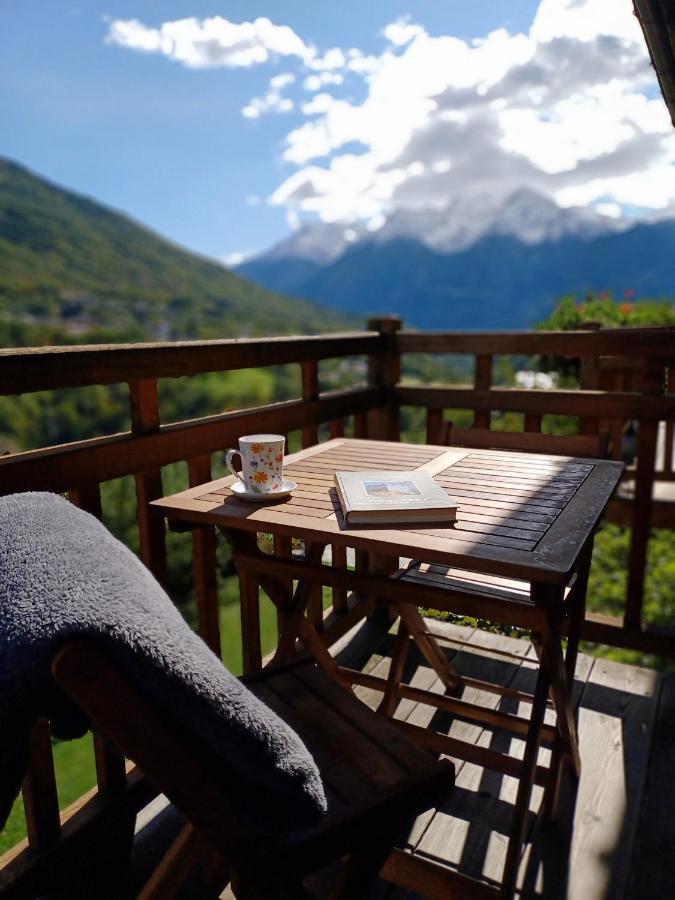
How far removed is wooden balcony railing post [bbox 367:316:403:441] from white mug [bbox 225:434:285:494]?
1.44 metres

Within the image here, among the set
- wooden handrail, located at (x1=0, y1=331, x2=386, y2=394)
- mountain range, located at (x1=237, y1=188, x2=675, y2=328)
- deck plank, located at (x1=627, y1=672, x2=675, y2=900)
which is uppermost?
mountain range, located at (x1=237, y1=188, x2=675, y2=328)

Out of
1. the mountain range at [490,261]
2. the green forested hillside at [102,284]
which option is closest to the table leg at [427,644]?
the green forested hillside at [102,284]

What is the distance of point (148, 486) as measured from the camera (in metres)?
1.69

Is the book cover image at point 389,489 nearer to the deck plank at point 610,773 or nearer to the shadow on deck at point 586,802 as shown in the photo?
the shadow on deck at point 586,802

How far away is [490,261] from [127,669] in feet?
576

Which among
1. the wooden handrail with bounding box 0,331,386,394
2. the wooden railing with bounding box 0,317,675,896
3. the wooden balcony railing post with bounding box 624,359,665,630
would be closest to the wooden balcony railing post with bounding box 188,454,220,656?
the wooden railing with bounding box 0,317,675,896

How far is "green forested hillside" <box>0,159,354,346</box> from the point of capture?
1938 inches

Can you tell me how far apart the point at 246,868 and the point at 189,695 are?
0.90 feet

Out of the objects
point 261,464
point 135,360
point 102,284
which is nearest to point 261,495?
point 261,464

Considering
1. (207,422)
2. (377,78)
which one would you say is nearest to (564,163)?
(377,78)

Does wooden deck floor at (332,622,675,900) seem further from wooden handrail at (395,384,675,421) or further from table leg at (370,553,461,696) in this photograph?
wooden handrail at (395,384,675,421)

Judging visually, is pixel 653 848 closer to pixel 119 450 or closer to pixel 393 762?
pixel 393 762

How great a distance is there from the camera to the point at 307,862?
88 centimetres

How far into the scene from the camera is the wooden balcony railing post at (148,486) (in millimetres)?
1637
